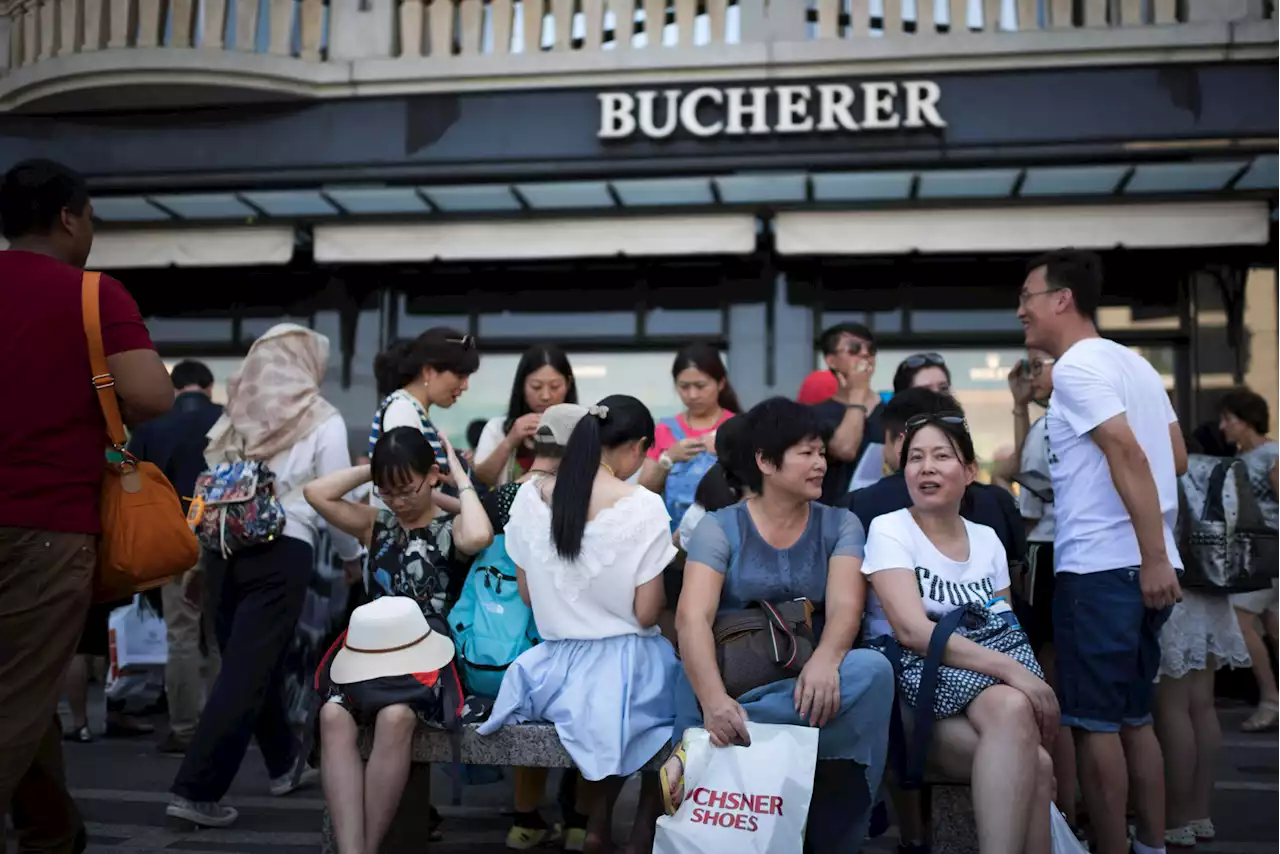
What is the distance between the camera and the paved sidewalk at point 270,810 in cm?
466

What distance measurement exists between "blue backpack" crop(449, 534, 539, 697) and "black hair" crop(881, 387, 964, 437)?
156 cm

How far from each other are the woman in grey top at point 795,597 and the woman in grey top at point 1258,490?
15.0 ft

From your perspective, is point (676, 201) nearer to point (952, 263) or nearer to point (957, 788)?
point (952, 263)

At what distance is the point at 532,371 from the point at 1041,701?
2.78 m

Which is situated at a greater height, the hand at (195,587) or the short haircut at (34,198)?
the short haircut at (34,198)

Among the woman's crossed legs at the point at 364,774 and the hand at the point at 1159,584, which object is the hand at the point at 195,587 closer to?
the woman's crossed legs at the point at 364,774

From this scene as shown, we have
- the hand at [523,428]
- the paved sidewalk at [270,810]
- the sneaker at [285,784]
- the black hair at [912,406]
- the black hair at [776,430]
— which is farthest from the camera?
the sneaker at [285,784]

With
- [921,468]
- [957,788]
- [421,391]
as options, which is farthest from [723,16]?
[957,788]

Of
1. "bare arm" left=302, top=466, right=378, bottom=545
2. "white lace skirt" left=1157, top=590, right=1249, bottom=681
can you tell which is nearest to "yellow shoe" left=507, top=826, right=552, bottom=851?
"bare arm" left=302, top=466, right=378, bottom=545

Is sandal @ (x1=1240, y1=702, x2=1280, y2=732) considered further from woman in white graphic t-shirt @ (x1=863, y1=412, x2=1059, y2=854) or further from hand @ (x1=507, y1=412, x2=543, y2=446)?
hand @ (x1=507, y1=412, x2=543, y2=446)

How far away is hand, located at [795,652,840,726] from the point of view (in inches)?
136

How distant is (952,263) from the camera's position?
975 centimetres

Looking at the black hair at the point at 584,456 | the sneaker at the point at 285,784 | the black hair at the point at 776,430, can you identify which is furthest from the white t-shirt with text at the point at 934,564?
the sneaker at the point at 285,784

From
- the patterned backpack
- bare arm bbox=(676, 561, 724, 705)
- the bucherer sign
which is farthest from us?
the bucherer sign
